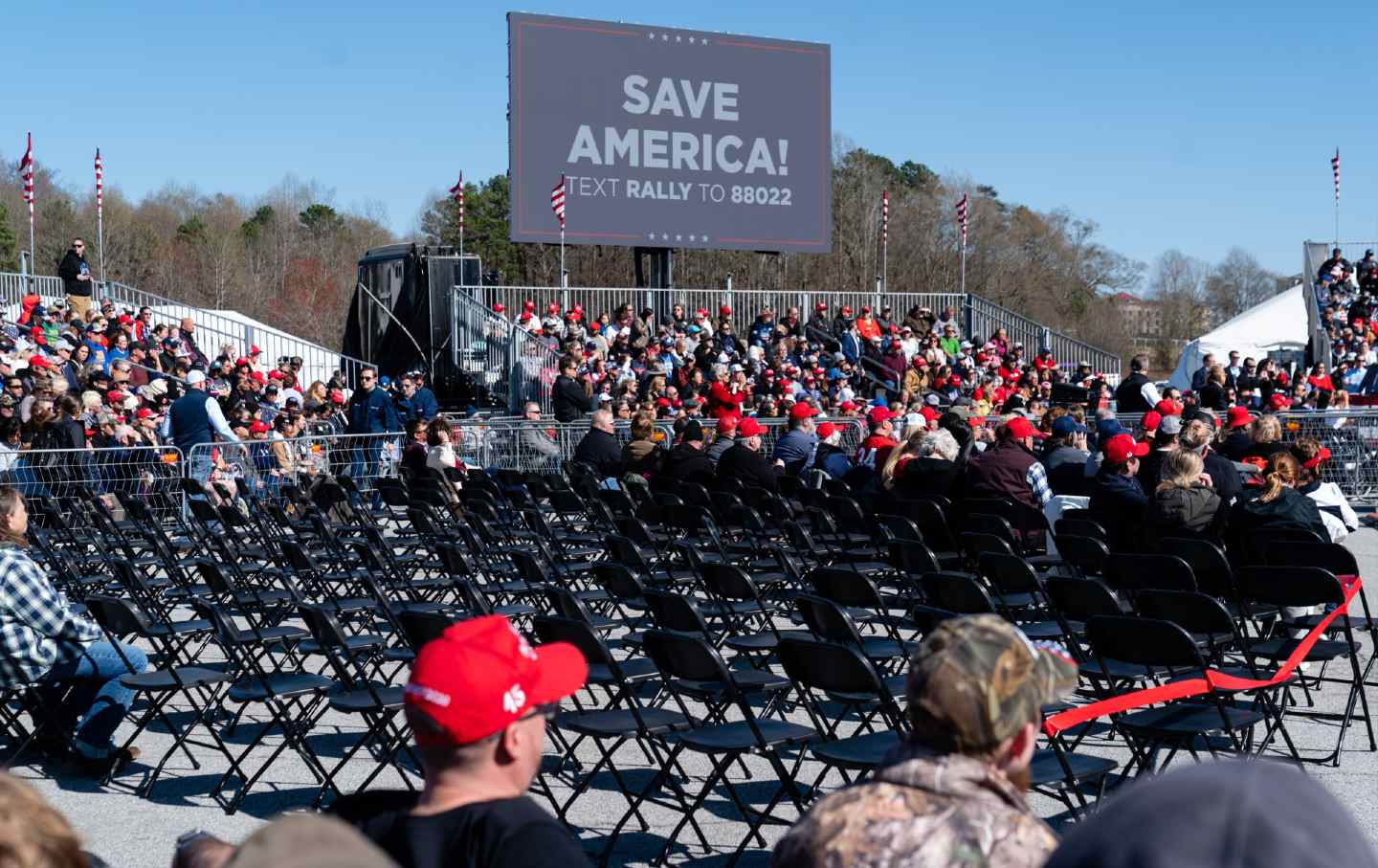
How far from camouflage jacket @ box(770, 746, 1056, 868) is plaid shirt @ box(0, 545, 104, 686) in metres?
4.72

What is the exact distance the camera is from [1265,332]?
32.1 metres

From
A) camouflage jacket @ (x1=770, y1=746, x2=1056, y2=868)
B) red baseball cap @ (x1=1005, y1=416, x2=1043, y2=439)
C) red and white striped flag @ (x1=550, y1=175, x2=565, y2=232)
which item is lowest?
red baseball cap @ (x1=1005, y1=416, x2=1043, y2=439)

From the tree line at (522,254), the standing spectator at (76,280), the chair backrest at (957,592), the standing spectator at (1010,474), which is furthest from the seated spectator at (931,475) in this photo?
the tree line at (522,254)

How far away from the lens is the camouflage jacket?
237cm

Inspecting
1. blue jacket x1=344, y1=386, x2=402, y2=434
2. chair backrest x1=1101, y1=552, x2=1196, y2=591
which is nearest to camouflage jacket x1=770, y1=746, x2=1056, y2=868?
chair backrest x1=1101, y1=552, x2=1196, y2=591

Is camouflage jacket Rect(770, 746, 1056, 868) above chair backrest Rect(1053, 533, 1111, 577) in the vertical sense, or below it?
above

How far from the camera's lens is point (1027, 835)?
7.82 ft

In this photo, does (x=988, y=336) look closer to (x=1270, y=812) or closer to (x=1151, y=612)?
(x=1151, y=612)

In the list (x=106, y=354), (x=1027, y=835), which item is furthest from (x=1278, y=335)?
(x=1027, y=835)

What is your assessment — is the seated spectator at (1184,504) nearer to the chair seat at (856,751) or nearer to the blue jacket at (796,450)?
the chair seat at (856,751)

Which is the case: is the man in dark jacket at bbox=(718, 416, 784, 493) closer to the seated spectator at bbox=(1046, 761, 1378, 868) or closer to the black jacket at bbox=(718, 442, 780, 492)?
the black jacket at bbox=(718, 442, 780, 492)

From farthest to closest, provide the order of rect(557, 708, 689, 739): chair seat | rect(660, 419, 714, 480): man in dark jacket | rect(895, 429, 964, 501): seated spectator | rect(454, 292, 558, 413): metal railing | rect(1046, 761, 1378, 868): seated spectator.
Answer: rect(454, 292, 558, 413): metal railing, rect(660, 419, 714, 480): man in dark jacket, rect(895, 429, 964, 501): seated spectator, rect(557, 708, 689, 739): chair seat, rect(1046, 761, 1378, 868): seated spectator

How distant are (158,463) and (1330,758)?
35.6 feet

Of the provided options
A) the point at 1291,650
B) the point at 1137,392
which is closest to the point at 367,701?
the point at 1291,650
